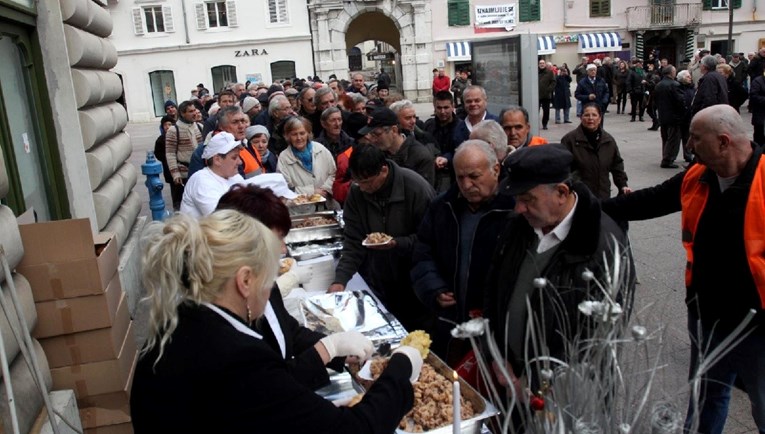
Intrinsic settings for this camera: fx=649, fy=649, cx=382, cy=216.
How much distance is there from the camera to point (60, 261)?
3.12 meters

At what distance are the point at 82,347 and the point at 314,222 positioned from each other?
236 cm

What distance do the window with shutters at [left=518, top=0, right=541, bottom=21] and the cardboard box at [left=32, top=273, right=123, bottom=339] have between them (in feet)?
107

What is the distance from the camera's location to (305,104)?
882 centimetres

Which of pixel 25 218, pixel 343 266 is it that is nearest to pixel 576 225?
pixel 343 266

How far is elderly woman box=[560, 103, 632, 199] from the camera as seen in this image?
5.79m

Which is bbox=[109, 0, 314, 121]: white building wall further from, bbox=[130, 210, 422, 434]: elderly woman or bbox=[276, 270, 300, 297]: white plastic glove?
bbox=[130, 210, 422, 434]: elderly woman

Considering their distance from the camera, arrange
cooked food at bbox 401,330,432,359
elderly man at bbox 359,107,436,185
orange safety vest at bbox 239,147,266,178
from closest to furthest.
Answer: cooked food at bbox 401,330,432,359, elderly man at bbox 359,107,436,185, orange safety vest at bbox 239,147,266,178

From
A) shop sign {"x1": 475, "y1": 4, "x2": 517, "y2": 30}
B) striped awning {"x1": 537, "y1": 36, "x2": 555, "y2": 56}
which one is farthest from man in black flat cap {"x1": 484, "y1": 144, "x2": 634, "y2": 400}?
striped awning {"x1": 537, "y1": 36, "x2": 555, "y2": 56}

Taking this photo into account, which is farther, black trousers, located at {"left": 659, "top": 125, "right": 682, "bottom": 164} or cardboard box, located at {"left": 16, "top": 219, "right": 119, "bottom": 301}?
black trousers, located at {"left": 659, "top": 125, "right": 682, "bottom": 164}

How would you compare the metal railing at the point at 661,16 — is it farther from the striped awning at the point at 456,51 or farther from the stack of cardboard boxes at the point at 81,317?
the stack of cardboard boxes at the point at 81,317

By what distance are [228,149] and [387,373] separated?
119 inches

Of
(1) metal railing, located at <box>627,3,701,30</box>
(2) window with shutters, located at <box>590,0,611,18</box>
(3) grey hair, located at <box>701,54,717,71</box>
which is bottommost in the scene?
(3) grey hair, located at <box>701,54,717,71</box>

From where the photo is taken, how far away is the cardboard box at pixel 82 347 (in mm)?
3193

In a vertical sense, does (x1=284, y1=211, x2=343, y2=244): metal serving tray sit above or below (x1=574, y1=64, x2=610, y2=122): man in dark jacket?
below
